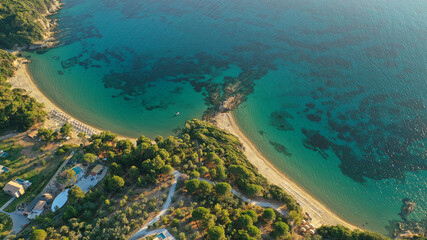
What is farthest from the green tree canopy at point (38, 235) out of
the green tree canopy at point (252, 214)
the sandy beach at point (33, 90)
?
the green tree canopy at point (252, 214)

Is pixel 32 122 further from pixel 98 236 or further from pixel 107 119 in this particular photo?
pixel 98 236

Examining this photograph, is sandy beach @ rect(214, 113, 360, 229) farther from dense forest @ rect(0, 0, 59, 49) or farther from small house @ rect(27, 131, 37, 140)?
dense forest @ rect(0, 0, 59, 49)

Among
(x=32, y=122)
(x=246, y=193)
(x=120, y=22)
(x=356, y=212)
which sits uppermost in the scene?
(x=120, y=22)

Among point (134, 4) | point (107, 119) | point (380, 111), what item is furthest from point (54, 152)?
point (134, 4)

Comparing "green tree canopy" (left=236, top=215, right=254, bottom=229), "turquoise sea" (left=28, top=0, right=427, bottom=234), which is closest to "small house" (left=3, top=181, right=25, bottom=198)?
"turquoise sea" (left=28, top=0, right=427, bottom=234)

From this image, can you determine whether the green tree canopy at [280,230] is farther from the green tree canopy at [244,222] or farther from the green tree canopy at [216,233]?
the green tree canopy at [216,233]

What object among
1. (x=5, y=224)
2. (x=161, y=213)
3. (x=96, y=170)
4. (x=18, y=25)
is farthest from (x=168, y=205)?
(x=18, y=25)
